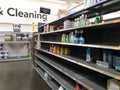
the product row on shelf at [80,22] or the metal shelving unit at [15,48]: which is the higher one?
the product row on shelf at [80,22]

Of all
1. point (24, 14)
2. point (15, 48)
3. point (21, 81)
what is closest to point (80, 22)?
point (21, 81)

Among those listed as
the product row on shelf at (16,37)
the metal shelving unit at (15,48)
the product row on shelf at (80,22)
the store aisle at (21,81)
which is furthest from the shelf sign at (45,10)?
the store aisle at (21,81)

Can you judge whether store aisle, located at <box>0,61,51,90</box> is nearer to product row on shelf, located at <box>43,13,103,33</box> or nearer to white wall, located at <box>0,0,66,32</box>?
product row on shelf, located at <box>43,13,103,33</box>

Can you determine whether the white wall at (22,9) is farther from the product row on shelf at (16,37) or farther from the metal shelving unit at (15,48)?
the product row on shelf at (16,37)

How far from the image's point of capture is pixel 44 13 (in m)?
7.83

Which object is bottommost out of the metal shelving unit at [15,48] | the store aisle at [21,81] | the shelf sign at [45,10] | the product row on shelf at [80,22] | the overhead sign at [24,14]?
the store aisle at [21,81]

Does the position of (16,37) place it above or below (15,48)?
above

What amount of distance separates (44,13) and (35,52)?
320cm

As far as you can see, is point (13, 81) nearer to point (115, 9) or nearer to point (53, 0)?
point (115, 9)

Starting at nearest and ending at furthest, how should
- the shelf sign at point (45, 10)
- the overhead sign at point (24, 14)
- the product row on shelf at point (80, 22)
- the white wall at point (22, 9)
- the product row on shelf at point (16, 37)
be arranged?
1. the product row on shelf at point (80, 22)
2. the product row on shelf at point (16, 37)
3. the white wall at point (22, 9)
4. the overhead sign at point (24, 14)
5. the shelf sign at point (45, 10)

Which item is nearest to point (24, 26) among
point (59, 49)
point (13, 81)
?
point (13, 81)

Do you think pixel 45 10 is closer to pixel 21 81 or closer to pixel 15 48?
pixel 15 48

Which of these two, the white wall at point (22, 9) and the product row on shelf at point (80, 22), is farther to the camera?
the white wall at point (22, 9)

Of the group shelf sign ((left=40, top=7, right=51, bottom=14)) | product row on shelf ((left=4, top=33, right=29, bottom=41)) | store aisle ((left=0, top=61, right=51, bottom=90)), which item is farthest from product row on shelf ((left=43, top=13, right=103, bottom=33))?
shelf sign ((left=40, top=7, right=51, bottom=14))
